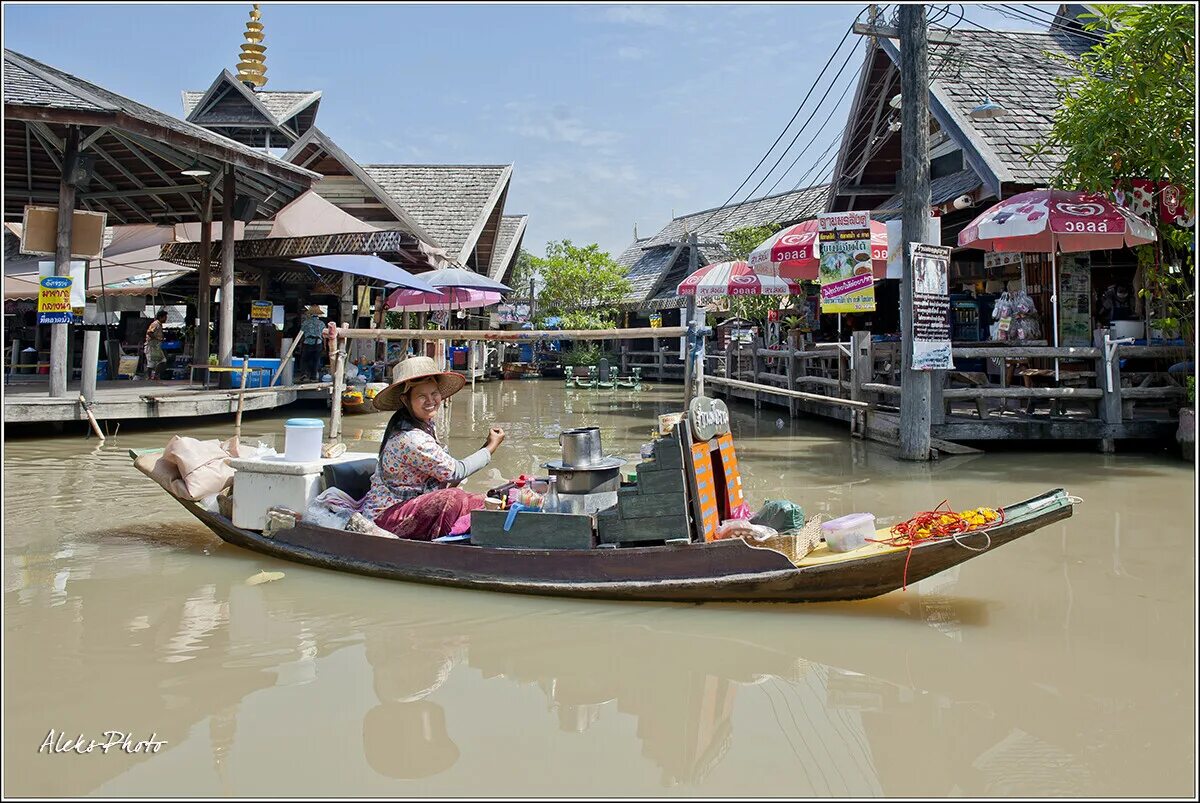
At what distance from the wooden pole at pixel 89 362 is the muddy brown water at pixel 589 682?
467 cm

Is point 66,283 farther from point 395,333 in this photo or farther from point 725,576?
point 725,576

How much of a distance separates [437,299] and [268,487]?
1331 cm

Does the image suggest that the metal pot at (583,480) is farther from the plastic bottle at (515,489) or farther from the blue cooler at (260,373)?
the blue cooler at (260,373)

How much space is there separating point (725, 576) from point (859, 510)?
3331 millimetres

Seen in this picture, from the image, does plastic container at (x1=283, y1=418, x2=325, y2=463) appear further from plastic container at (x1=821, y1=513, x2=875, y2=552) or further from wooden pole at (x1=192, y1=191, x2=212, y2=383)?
wooden pole at (x1=192, y1=191, x2=212, y2=383)

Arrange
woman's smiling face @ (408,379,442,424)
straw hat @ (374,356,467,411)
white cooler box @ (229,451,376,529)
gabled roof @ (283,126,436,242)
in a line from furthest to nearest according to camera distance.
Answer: gabled roof @ (283,126,436,242) → white cooler box @ (229,451,376,529) → woman's smiling face @ (408,379,442,424) → straw hat @ (374,356,467,411)

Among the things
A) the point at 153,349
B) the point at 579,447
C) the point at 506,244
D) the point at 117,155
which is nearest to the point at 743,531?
the point at 579,447

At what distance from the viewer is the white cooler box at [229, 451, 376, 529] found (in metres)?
5.79

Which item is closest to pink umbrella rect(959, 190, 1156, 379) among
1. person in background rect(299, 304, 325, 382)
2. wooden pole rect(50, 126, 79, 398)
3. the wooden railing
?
the wooden railing

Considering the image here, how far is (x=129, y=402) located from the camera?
11.2 metres

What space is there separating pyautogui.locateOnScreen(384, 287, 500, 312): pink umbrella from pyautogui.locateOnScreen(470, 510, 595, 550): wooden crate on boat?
13.8 meters

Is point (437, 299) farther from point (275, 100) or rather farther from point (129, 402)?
point (275, 100)

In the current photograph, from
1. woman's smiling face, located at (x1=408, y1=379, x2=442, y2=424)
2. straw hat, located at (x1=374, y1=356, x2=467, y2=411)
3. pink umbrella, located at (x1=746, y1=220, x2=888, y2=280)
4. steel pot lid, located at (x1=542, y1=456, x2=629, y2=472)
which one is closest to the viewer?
steel pot lid, located at (x1=542, y1=456, x2=629, y2=472)

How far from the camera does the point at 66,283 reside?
34.5 ft
